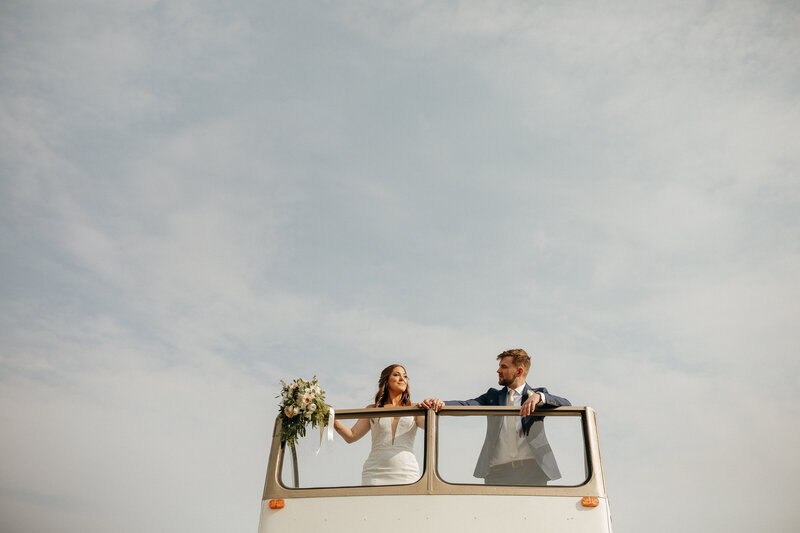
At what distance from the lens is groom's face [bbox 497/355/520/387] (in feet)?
19.8

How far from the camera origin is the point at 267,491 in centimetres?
570

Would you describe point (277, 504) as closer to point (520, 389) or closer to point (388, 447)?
point (388, 447)

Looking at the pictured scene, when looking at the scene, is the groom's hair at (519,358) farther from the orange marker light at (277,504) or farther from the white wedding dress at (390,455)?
the orange marker light at (277,504)

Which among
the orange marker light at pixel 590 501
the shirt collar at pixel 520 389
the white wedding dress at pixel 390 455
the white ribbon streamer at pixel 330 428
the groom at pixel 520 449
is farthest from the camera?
the shirt collar at pixel 520 389

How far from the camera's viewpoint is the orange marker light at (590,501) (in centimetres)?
515

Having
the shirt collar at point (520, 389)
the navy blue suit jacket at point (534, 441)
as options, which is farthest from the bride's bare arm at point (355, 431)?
the shirt collar at point (520, 389)

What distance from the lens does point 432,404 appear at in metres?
5.63

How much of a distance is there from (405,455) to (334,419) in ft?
2.28

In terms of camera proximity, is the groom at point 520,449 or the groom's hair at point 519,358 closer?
the groom at point 520,449

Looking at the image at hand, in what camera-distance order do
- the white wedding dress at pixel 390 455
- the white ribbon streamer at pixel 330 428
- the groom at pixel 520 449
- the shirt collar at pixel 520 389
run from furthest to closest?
1. the shirt collar at pixel 520 389
2. the white ribbon streamer at pixel 330 428
3. the white wedding dress at pixel 390 455
4. the groom at pixel 520 449

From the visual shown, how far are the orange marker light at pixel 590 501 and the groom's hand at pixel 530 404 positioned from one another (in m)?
0.73

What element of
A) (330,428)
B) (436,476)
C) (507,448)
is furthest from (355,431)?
(507,448)

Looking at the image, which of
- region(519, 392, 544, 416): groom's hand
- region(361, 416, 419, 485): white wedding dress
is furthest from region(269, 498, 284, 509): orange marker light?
region(519, 392, 544, 416): groom's hand

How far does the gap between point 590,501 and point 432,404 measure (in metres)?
1.39
